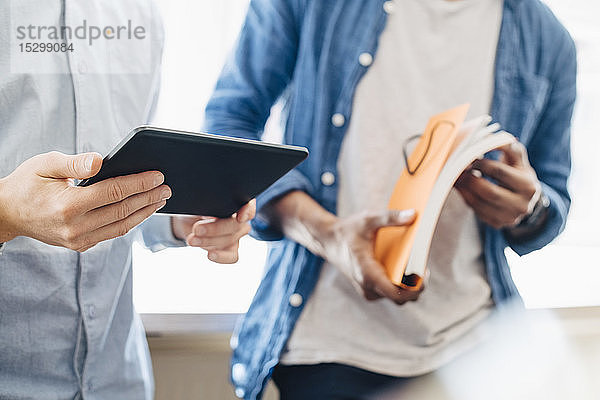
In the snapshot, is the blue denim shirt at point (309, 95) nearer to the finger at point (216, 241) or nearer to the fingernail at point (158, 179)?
the finger at point (216, 241)

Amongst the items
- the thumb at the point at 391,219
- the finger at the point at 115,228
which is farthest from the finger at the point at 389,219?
the finger at the point at 115,228

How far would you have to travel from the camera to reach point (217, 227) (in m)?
0.90

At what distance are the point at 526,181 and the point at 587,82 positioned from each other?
83 cm

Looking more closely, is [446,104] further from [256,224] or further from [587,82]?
[587,82]

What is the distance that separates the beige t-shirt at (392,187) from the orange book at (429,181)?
111mm

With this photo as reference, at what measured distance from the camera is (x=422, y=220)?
826 mm

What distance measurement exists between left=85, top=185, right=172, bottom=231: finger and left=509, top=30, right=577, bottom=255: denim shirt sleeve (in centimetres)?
74

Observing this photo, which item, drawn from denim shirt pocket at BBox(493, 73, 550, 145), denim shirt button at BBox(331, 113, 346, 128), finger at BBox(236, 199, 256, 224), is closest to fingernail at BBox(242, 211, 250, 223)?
finger at BBox(236, 199, 256, 224)

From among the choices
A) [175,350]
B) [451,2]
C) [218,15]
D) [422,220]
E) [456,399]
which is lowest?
[175,350]

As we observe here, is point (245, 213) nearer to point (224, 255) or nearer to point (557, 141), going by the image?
point (224, 255)

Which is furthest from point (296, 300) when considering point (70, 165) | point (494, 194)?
point (70, 165)

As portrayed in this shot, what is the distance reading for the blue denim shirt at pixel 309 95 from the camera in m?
1.03

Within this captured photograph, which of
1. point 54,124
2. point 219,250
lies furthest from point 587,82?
point 54,124

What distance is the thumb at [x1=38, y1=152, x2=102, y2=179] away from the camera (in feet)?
1.99
